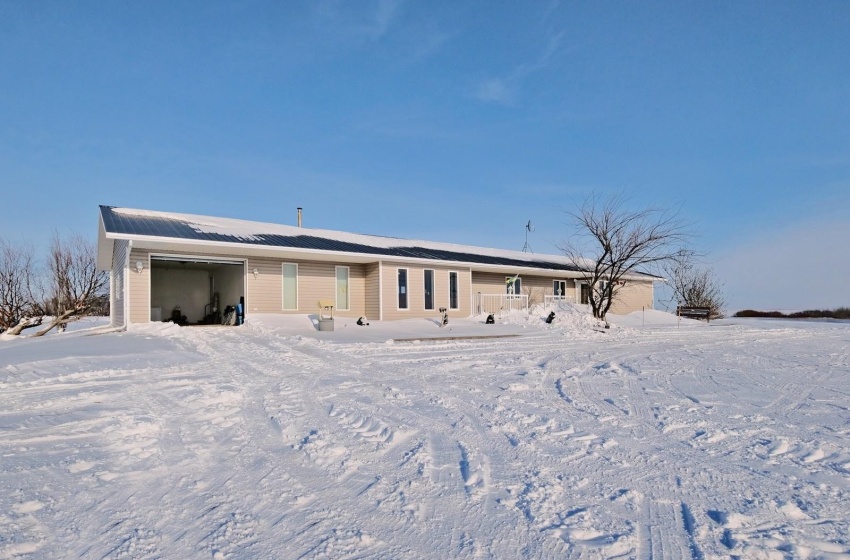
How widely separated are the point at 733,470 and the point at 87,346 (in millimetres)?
10883

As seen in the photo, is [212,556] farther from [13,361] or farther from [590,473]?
[13,361]

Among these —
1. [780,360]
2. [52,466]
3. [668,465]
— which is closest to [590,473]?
[668,465]

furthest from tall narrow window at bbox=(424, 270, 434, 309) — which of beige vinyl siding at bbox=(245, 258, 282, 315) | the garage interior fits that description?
the garage interior

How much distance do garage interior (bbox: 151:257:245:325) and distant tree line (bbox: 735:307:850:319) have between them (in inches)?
1377

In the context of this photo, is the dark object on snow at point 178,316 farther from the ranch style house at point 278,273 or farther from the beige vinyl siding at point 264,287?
the beige vinyl siding at point 264,287

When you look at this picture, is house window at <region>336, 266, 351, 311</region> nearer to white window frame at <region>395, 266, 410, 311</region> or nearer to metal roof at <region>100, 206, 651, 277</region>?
→ metal roof at <region>100, 206, 651, 277</region>

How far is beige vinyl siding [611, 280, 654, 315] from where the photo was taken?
2792 cm

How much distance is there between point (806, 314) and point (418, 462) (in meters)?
41.3

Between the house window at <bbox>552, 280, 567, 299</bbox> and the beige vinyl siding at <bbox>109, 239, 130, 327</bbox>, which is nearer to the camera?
the beige vinyl siding at <bbox>109, 239, 130, 327</bbox>

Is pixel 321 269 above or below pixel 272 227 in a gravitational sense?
below

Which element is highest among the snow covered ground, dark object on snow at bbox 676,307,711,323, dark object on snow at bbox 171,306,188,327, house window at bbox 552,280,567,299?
house window at bbox 552,280,567,299

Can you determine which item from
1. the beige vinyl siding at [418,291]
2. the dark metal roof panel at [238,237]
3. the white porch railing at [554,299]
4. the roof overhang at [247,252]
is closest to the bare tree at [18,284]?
the roof overhang at [247,252]

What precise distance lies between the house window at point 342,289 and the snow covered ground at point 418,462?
1055cm

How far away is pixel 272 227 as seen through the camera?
20594mm
